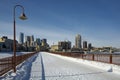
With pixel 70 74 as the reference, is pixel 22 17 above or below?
above

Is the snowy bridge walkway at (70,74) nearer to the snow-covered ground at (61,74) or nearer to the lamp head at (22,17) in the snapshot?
the snow-covered ground at (61,74)

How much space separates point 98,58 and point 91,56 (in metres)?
2.39

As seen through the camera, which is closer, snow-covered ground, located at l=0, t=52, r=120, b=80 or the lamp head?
snow-covered ground, located at l=0, t=52, r=120, b=80

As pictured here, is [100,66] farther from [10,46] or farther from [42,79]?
[10,46]

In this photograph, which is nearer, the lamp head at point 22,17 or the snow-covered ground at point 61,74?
the snow-covered ground at point 61,74

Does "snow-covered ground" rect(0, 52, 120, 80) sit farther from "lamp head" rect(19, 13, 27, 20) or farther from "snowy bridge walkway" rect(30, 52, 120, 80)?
"lamp head" rect(19, 13, 27, 20)

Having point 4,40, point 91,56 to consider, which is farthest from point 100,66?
point 4,40

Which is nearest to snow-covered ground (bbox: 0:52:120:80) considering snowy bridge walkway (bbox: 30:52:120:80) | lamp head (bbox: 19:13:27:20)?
snowy bridge walkway (bbox: 30:52:120:80)

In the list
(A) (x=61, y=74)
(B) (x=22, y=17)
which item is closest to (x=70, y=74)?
(A) (x=61, y=74)

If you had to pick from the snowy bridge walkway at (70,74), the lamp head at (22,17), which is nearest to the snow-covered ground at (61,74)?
the snowy bridge walkway at (70,74)

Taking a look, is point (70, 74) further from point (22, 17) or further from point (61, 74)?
point (22, 17)

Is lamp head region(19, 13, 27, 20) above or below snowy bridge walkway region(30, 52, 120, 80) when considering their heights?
above

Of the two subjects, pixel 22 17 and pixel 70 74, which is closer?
pixel 70 74

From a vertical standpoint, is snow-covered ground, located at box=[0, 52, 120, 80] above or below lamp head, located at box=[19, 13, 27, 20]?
below
